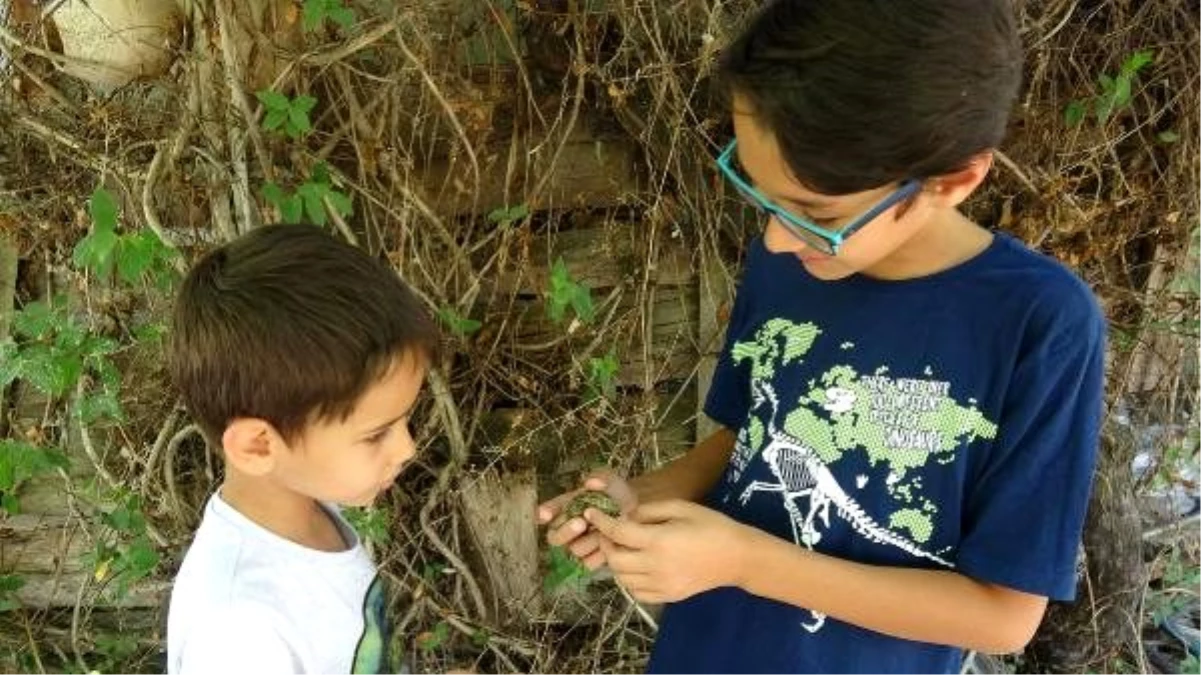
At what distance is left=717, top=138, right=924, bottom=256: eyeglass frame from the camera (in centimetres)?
124

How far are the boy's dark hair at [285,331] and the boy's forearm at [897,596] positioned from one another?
0.62m

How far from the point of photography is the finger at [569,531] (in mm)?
1479

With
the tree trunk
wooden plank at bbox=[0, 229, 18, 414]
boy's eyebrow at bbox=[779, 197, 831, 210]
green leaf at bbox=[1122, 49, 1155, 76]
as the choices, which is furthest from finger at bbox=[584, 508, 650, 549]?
wooden plank at bbox=[0, 229, 18, 414]

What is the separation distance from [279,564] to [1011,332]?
1058 mm

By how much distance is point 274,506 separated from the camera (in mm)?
1452

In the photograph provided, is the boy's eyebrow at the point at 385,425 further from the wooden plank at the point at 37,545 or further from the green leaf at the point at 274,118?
the wooden plank at the point at 37,545

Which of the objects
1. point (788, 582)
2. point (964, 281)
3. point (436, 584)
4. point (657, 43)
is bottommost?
point (436, 584)

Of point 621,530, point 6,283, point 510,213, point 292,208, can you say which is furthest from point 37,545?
point 621,530

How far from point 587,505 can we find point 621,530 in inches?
6.0

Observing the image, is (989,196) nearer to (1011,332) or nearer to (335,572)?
(1011,332)

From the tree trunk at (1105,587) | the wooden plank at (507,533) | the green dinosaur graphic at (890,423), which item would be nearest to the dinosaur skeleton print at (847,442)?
the green dinosaur graphic at (890,423)

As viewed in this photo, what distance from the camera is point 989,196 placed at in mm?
2486

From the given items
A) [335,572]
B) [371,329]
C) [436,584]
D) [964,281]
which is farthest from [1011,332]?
[436,584]

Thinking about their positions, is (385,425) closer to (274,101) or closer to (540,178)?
(274,101)
